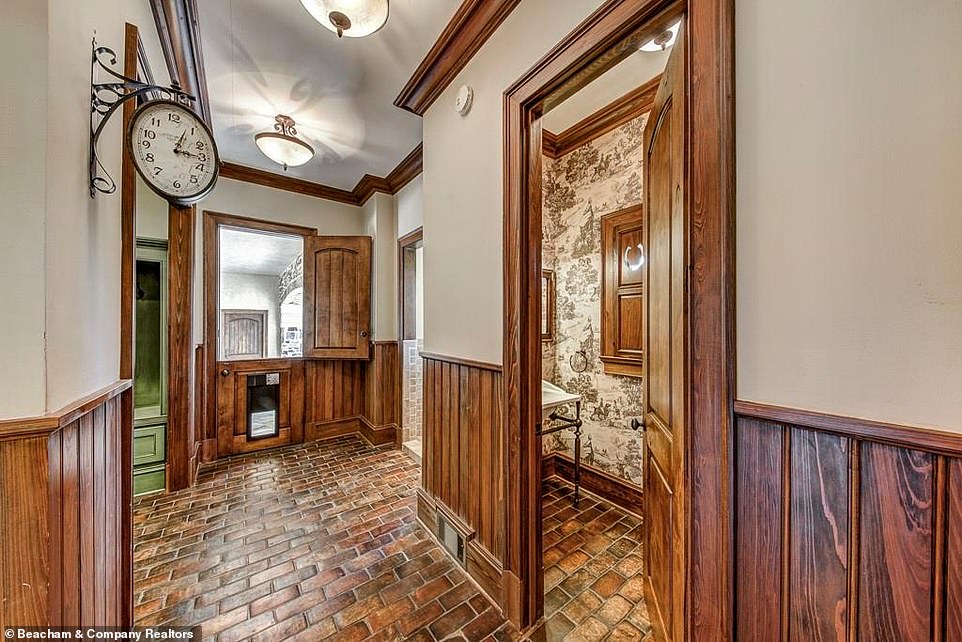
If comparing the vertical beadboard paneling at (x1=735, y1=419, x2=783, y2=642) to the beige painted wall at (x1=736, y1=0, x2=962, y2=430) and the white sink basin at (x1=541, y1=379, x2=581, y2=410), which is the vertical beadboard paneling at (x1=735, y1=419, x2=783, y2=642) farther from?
the white sink basin at (x1=541, y1=379, x2=581, y2=410)

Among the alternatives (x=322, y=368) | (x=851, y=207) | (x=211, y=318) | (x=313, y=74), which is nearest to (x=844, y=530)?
(x=851, y=207)

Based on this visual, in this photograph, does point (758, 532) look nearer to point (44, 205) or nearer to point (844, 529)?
point (844, 529)

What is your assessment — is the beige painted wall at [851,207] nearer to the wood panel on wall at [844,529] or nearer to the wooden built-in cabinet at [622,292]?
the wood panel on wall at [844,529]

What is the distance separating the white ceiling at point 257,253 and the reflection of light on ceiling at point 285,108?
216 centimetres

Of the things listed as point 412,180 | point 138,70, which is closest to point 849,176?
point 138,70

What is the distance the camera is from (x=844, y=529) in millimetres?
697

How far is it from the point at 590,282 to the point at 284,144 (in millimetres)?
2575

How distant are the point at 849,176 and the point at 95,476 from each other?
2100 millimetres

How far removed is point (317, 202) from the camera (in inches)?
153

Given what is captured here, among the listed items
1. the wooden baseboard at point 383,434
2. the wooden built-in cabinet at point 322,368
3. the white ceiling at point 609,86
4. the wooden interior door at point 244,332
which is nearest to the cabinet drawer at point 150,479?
the wooden built-in cabinet at point 322,368

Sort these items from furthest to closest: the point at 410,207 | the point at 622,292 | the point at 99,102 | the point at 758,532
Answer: the point at 410,207 → the point at 622,292 → the point at 99,102 → the point at 758,532

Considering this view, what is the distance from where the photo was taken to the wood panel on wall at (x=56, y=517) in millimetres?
725

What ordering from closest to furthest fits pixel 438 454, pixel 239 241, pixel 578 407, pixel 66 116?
pixel 66 116, pixel 438 454, pixel 578 407, pixel 239 241

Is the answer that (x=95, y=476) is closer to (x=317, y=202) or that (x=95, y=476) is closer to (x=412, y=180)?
(x=412, y=180)
